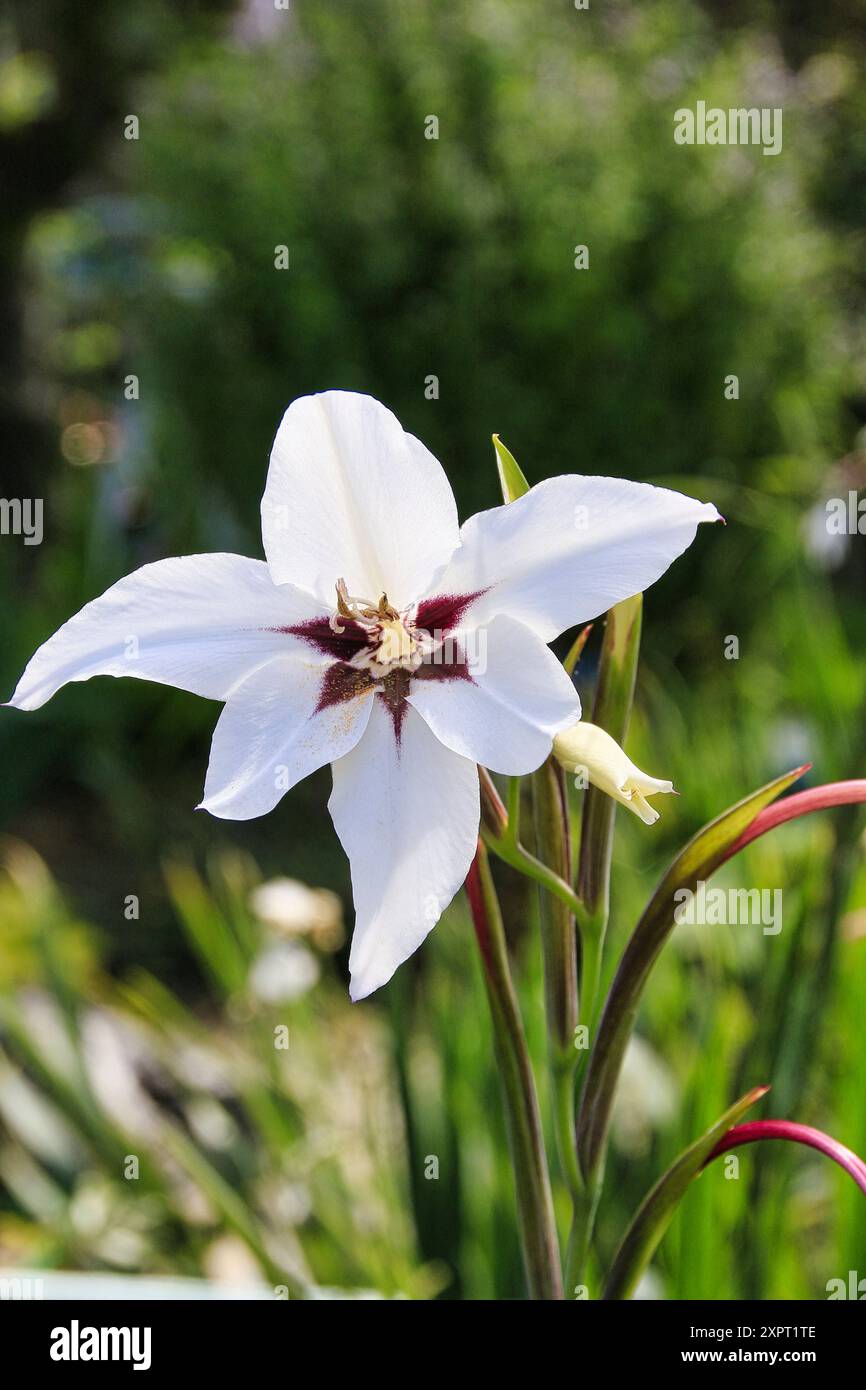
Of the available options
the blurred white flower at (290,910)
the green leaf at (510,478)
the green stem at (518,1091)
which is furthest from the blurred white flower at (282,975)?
the green leaf at (510,478)

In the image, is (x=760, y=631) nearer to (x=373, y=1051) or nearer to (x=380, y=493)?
(x=373, y=1051)

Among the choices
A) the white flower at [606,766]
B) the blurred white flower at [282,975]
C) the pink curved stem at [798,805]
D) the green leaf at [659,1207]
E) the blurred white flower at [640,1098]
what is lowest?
the blurred white flower at [640,1098]

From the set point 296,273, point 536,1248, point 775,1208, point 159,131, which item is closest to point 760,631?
point 296,273

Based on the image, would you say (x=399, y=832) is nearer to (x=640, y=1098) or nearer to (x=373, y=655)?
(x=373, y=655)

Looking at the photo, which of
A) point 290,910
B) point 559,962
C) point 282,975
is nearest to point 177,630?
point 559,962

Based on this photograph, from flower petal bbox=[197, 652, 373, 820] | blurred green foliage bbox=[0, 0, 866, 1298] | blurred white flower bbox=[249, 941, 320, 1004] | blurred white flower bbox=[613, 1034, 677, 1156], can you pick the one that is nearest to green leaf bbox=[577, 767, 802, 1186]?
flower petal bbox=[197, 652, 373, 820]

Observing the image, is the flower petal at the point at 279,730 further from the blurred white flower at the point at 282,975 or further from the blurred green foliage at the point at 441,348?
the blurred green foliage at the point at 441,348
